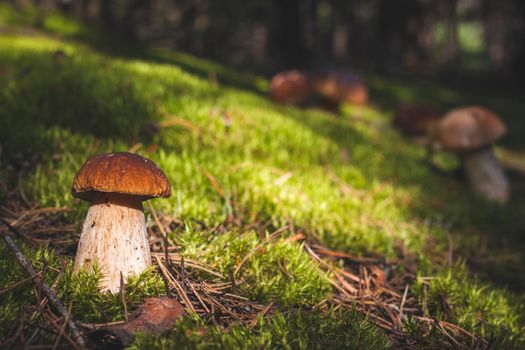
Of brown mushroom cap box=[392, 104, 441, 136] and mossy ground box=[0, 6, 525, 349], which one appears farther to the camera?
brown mushroom cap box=[392, 104, 441, 136]

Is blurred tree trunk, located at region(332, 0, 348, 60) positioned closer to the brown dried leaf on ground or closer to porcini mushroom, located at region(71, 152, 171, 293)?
porcini mushroom, located at region(71, 152, 171, 293)

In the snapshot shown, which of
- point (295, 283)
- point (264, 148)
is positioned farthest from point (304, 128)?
point (295, 283)

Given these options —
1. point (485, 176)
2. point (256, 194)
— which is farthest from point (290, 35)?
point (256, 194)

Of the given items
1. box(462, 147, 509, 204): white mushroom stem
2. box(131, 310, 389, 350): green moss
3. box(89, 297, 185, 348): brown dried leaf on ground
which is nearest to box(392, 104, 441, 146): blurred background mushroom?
box(462, 147, 509, 204): white mushroom stem

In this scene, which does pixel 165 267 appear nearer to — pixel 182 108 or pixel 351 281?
pixel 351 281

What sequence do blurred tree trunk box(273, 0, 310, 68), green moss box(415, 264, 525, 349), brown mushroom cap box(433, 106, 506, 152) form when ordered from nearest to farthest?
green moss box(415, 264, 525, 349), brown mushroom cap box(433, 106, 506, 152), blurred tree trunk box(273, 0, 310, 68)

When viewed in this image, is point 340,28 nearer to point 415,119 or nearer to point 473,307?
point 415,119

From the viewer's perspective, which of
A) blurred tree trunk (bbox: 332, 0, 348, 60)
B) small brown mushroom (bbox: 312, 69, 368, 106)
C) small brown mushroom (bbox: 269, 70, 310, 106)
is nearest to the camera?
small brown mushroom (bbox: 269, 70, 310, 106)
